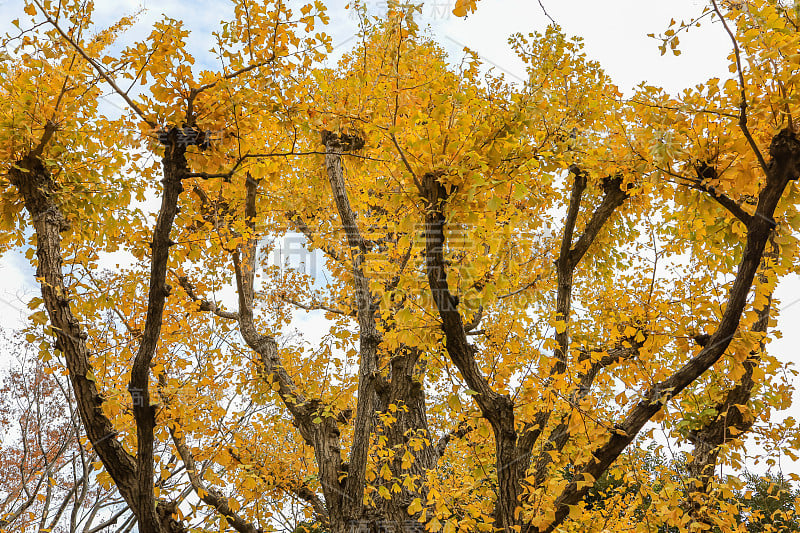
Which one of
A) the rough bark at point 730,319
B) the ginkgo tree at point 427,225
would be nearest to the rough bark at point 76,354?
the ginkgo tree at point 427,225

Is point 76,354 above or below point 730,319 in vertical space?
below

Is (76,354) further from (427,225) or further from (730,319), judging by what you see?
(730,319)

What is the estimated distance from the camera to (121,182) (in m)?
4.02

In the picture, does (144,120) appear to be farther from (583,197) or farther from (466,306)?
(583,197)

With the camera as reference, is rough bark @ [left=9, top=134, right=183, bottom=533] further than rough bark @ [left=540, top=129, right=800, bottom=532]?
Yes

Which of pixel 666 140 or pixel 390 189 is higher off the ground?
pixel 390 189

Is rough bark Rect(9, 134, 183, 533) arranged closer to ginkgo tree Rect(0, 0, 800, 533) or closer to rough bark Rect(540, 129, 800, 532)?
ginkgo tree Rect(0, 0, 800, 533)

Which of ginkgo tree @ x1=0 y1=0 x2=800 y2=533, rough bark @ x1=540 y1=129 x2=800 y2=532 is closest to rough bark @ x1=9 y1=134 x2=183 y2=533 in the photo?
ginkgo tree @ x1=0 y1=0 x2=800 y2=533

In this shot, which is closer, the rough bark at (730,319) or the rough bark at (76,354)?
the rough bark at (730,319)

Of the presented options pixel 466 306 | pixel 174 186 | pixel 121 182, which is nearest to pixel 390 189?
pixel 466 306

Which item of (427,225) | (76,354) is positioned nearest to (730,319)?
(427,225)

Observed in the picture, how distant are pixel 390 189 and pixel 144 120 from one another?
1583mm

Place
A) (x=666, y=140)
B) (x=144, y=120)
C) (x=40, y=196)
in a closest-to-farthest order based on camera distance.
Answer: (x=666, y=140), (x=144, y=120), (x=40, y=196)

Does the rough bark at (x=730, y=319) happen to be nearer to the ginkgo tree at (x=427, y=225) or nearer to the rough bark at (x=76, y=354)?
the ginkgo tree at (x=427, y=225)
